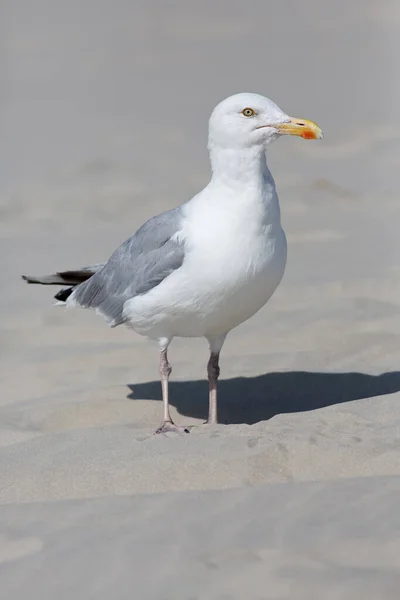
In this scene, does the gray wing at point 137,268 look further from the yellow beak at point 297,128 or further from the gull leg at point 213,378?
the yellow beak at point 297,128

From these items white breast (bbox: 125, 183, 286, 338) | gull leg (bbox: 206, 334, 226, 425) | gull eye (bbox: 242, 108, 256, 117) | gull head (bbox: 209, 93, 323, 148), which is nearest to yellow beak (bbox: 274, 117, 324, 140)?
gull head (bbox: 209, 93, 323, 148)

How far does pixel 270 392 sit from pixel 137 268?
47.6 inches

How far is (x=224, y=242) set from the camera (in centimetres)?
621

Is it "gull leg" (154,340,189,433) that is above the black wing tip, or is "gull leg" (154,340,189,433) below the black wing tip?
below

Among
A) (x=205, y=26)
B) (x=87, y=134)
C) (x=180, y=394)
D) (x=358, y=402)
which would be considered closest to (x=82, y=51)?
(x=205, y=26)

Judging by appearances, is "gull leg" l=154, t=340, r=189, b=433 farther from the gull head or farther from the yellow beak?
the yellow beak

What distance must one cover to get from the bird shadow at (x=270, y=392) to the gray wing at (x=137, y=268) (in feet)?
2.17

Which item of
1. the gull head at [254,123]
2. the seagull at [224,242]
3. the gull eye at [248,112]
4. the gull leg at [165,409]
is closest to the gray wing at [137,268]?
the seagull at [224,242]

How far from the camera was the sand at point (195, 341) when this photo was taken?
14.3 ft

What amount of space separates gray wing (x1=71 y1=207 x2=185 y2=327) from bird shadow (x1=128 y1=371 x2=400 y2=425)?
0.66 metres

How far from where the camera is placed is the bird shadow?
712 cm

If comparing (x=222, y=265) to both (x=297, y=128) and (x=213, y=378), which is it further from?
(x=213, y=378)

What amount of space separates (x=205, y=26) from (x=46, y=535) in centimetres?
1450

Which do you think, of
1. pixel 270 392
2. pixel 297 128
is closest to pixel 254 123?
pixel 297 128
